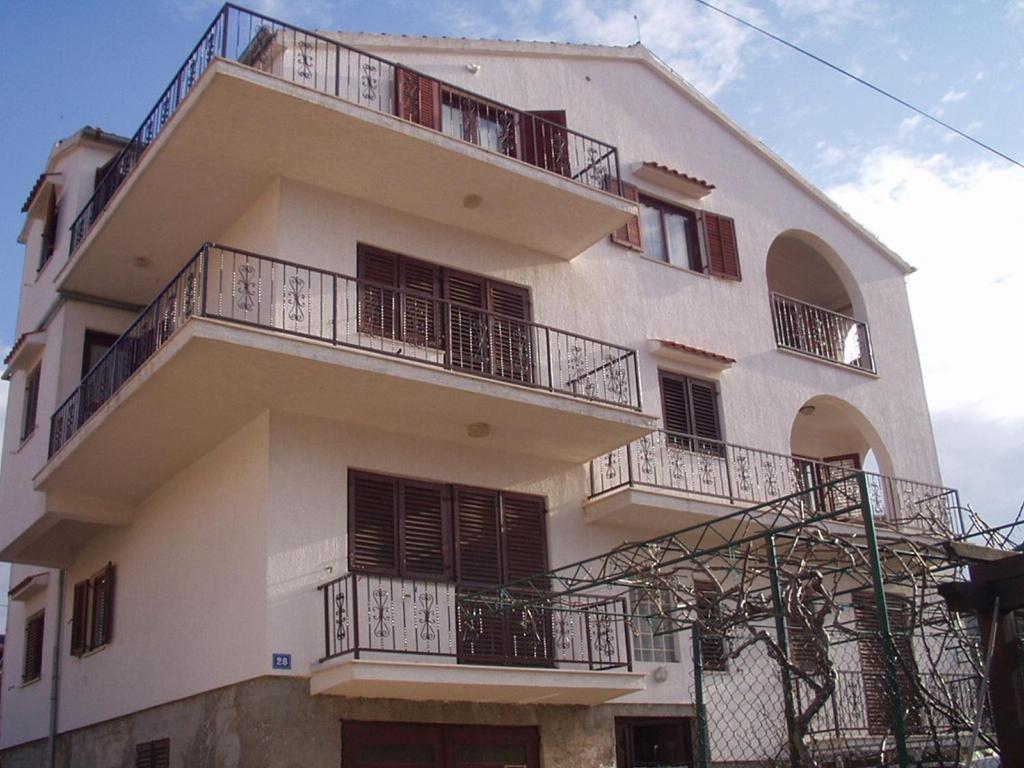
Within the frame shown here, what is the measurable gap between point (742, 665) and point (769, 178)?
9377mm

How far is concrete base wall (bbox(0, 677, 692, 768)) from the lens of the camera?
42.1ft

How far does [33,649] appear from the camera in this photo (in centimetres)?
1961

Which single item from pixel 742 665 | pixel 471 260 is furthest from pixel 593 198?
pixel 742 665

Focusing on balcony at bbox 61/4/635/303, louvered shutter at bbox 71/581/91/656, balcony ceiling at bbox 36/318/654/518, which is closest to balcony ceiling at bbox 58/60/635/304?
balcony at bbox 61/4/635/303

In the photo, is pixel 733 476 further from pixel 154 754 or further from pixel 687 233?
pixel 154 754

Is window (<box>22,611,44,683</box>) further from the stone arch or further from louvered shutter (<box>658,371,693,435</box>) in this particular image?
the stone arch

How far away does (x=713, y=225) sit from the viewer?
2036 centimetres

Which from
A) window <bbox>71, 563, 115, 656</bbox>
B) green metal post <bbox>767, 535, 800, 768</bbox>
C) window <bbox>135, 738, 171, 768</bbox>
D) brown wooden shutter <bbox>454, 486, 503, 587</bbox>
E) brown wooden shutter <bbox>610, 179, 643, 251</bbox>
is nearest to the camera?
green metal post <bbox>767, 535, 800, 768</bbox>

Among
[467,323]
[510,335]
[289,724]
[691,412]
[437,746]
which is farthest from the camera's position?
[691,412]

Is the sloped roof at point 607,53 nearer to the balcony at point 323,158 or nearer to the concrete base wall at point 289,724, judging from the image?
the balcony at point 323,158

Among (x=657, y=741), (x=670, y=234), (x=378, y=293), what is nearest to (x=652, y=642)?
(x=657, y=741)

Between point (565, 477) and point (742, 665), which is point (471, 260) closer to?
point (565, 477)

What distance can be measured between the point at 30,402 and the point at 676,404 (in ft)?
33.6

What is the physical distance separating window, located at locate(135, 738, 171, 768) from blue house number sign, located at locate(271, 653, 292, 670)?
8.19 feet
